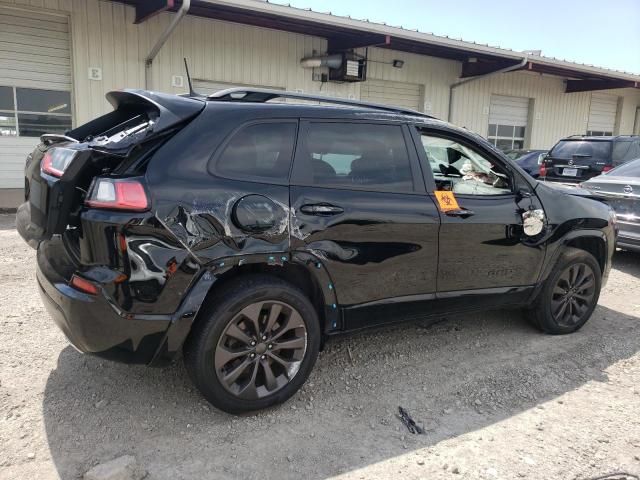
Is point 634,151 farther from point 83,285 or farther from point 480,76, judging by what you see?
point 83,285

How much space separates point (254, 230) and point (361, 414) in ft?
4.22

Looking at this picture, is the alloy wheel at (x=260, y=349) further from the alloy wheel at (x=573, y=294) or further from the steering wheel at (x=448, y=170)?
the alloy wheel at (x=573, y=294)

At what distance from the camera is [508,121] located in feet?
56.1

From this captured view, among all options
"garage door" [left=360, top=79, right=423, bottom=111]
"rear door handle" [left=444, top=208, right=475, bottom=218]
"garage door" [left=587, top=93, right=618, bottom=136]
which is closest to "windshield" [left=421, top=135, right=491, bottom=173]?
"rear door handle" [left=444, top=208, right=475, bottom=218]

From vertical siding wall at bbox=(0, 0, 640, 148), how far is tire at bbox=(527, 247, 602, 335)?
29.2 ft

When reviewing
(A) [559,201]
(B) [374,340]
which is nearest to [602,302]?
(A) [559,201]

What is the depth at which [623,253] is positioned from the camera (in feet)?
25.4

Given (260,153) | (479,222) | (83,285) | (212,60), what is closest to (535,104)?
(212,60)

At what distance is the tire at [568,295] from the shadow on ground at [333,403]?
0.14m

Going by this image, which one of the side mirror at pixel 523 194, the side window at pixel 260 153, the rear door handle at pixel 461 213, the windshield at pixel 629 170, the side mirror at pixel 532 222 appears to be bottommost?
the side mirror at pixel 532 222

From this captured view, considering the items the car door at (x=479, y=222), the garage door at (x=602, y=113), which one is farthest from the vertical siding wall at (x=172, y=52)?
the garage door at (x=602, y=113)

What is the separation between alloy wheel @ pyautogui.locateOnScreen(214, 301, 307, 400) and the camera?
2.87m

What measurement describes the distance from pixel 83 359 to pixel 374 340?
213 centimetres

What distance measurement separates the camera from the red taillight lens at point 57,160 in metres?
2.67
